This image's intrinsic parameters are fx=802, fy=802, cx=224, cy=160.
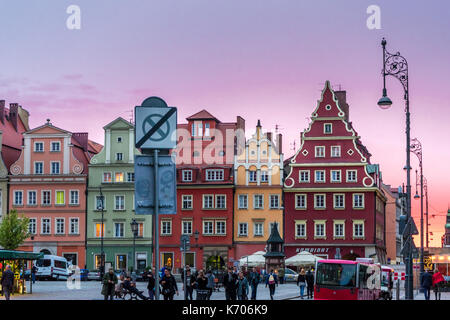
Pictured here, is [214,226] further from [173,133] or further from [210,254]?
[173,133]

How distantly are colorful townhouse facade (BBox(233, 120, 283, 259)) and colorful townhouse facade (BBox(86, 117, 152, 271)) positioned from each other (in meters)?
8.45

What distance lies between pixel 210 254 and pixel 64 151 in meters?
16.4

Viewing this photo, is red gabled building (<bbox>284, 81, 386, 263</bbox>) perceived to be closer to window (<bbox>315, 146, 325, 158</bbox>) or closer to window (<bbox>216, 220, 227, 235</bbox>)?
window (<bbox>315, 146, 325, 158</bbox>)

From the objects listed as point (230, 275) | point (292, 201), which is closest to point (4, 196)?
A: point (292, 201)

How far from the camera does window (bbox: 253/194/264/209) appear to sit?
73375mm

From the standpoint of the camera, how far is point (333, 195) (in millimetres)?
71938

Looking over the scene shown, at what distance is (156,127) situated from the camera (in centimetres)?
677

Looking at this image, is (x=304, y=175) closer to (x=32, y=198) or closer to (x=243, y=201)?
(x=243, y=201)

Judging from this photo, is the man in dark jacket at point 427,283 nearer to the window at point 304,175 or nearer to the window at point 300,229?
A: the window at point 304,175

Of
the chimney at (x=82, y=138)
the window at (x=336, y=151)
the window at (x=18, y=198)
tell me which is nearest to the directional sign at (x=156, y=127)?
the window at (x=336, y=151)

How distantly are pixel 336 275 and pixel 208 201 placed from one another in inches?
1711

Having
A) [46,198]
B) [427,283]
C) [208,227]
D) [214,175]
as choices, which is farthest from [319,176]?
[427,283]

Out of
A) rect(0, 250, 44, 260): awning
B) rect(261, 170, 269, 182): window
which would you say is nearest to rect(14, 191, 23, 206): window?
rect(261, 170, 269, 182): window

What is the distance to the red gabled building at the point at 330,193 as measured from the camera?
70.8m
